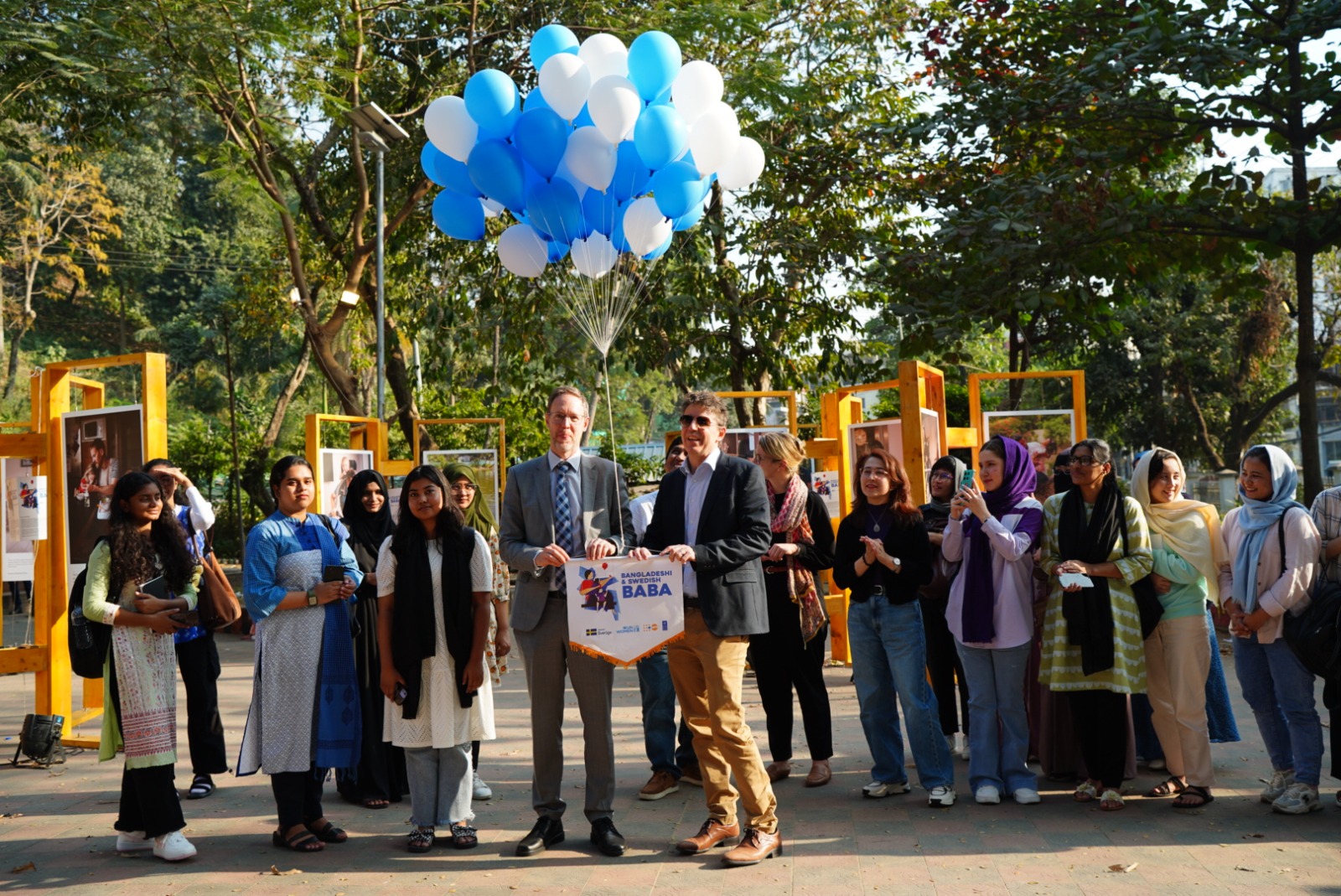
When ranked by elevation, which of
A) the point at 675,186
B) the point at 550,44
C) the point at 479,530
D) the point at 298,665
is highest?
the point at 550,44

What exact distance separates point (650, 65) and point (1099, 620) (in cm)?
428

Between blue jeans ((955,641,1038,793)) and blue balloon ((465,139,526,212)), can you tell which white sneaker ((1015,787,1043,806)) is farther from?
blue balloon ((465,139,526,212))

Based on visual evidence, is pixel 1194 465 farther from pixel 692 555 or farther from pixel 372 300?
→ pixel 692 555

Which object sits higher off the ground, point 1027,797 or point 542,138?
point 542,138

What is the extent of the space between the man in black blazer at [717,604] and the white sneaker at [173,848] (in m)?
2.18

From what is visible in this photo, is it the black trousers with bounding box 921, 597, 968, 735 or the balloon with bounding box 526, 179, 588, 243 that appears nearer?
the black trousers with bounding box 921, 597, 968, 735

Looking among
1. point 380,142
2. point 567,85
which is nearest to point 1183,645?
point 567,85

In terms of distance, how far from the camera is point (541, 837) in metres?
5.27

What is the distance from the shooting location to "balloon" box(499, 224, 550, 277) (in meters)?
8.33

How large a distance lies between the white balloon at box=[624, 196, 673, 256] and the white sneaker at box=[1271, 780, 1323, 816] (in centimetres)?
479

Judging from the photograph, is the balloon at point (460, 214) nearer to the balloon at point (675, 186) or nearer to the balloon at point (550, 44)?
the balloon at point (550, 44)

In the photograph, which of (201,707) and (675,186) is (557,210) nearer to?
(675,186)

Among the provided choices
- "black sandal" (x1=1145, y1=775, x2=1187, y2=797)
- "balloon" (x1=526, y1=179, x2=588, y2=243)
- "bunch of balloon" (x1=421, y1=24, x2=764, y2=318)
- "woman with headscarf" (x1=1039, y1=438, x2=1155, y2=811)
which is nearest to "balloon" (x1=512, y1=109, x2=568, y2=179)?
"bunch of balloon" (x1=421, y1=24, x2=764, y2=318)

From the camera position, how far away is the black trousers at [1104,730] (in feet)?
18.9
